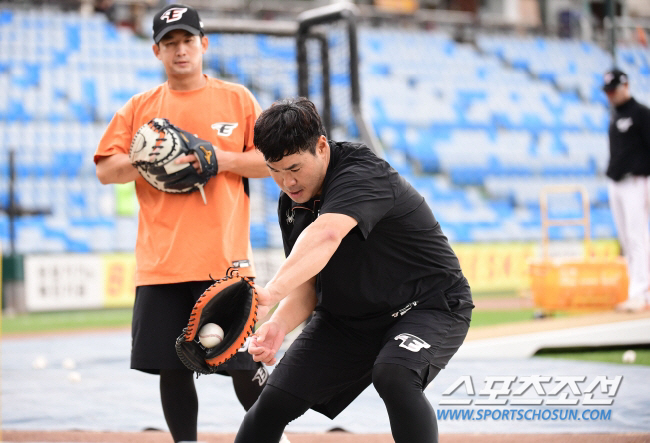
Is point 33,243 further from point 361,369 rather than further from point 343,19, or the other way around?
point 361,369

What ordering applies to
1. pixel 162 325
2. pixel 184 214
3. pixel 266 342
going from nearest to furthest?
pixel 266 342 < pixel 162 325 < pixel 184 214

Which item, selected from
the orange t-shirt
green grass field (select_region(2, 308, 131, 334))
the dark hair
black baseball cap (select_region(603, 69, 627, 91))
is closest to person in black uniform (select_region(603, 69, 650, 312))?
black baseball cap (select_region(603, 69, 627, 91))

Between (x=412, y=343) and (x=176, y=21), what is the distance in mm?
1986

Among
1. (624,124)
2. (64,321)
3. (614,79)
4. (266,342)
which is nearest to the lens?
(266,342)

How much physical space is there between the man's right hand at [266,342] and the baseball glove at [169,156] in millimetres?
958

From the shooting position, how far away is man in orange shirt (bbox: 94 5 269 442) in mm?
3605

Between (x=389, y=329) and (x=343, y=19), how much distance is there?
5.56m

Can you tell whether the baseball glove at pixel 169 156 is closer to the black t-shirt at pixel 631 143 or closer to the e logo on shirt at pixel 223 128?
the e logo on shirt at pixel 223 128

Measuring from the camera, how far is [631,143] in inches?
339

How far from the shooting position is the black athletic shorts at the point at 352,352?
9.41 feet

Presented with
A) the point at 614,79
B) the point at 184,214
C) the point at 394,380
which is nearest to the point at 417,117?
the point at 614,79

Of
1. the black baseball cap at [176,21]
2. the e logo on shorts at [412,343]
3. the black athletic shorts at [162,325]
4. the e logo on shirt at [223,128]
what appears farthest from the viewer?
the e logo on shirt at [223,128]

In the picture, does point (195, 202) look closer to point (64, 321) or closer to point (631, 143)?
point (631, 143)

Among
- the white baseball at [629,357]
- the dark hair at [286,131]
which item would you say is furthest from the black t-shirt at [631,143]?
the dark hair at [286,131]
